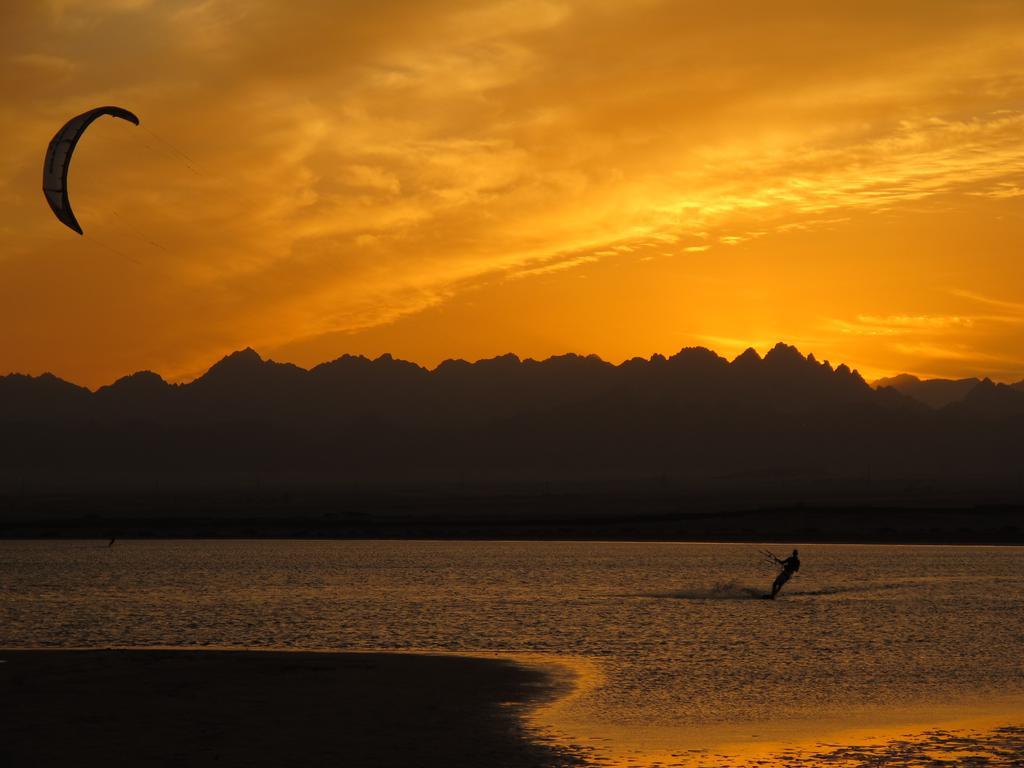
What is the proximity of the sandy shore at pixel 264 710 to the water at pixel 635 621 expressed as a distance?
2.59 meters

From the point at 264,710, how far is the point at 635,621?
24.8 m

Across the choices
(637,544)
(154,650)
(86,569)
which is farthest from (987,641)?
(637,544)

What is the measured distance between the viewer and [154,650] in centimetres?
3884

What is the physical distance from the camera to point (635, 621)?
50406 millimetres

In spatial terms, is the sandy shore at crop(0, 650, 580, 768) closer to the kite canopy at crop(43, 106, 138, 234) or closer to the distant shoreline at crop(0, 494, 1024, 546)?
the kite canopy at crop(43, 106, 138, 234)

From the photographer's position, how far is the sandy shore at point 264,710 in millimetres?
23500

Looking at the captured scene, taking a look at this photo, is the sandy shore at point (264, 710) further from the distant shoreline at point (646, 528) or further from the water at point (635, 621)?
the distant shoreline at point (646, 528)

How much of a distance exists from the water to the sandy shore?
8.50 feet

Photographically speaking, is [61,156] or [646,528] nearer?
[61,156]

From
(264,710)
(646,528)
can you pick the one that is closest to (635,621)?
(264,710)

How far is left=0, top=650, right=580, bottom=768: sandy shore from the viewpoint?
23500 millimetres

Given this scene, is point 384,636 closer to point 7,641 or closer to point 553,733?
point 7,641

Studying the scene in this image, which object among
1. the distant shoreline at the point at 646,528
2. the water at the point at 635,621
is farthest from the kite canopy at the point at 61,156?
the distant shoreline at the point at 646,528

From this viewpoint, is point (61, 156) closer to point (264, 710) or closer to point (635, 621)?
point (264, 710)
